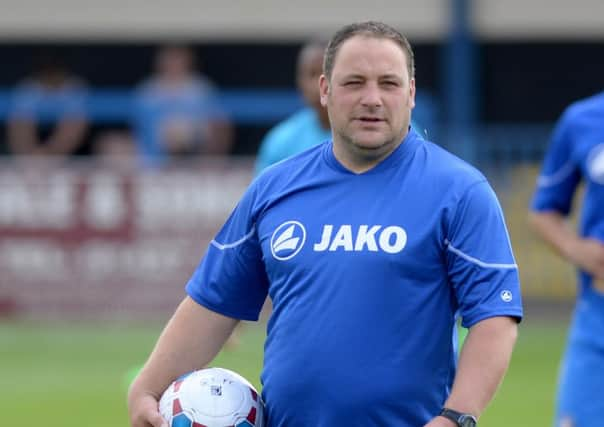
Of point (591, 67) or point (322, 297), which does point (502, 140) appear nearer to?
point (591, 67)

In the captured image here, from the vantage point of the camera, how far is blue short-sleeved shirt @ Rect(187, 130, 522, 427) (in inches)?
191

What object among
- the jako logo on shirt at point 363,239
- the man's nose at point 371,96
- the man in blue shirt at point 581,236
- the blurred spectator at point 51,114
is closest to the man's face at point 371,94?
the man's nose at point 371,96

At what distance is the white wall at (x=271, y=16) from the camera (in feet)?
68.3

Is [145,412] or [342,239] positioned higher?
[342,239]

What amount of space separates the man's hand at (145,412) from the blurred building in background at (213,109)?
1174 centimetres

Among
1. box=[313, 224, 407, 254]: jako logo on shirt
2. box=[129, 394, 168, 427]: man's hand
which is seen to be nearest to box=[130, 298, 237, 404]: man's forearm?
box=[129, 394, 168, 427]: man's hand

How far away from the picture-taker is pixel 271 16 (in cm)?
2100

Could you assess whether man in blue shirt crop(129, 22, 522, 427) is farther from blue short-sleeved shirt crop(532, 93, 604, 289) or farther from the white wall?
the white wall

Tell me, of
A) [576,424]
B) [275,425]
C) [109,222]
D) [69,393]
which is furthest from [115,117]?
[275,425]

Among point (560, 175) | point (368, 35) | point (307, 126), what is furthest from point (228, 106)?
point (368, 35)

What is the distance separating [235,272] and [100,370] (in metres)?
9.20

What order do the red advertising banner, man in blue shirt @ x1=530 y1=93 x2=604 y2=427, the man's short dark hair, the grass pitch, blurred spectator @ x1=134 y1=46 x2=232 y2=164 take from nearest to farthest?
the man's short dark hair, man in blue shirt @ x1=530 y1=93 x2=604 y2=427, the grass pitch, the red advertising banner, blurred spectator @ x1=134 y1=46 x2=232 y2=164

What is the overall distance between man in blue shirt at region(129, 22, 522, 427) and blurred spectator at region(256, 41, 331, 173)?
4.02 meters

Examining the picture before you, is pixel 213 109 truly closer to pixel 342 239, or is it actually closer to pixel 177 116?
pixel 177 116
